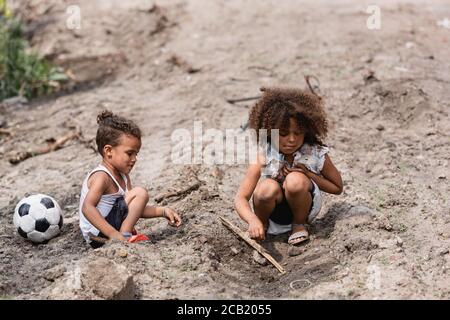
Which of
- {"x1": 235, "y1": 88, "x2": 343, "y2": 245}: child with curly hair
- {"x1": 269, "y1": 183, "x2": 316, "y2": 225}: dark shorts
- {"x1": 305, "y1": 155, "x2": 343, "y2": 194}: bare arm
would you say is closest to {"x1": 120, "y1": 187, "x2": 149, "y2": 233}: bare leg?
{"x1": 235, "y1": 88, "x2": 343, "y2": 245}: child with curly hair

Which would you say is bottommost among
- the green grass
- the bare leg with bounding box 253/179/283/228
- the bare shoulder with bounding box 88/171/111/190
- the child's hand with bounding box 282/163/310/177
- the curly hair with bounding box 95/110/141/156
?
the green grass

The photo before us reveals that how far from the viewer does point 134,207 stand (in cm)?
444

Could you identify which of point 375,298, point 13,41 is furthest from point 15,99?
point 375,298

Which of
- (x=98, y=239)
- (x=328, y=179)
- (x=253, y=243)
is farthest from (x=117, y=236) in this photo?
(x=328, y=179)

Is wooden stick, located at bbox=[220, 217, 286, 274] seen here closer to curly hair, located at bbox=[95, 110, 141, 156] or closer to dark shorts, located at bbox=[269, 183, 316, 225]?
dark shorts, located at bbox=[269, 183, 316, 225]

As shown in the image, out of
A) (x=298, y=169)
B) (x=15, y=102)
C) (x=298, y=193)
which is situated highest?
(x=298, y=169)

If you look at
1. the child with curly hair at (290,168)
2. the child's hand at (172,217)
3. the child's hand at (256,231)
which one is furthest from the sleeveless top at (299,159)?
the child's hand at (172,217)

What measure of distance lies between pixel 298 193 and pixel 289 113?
483mm

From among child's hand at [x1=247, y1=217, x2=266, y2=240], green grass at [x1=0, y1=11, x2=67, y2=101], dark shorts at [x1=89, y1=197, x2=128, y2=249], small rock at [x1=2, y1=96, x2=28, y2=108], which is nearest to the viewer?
child's hand at [x1=247, y1=217, x2=266, y2=240]

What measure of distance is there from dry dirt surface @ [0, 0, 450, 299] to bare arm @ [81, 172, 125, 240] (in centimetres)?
15

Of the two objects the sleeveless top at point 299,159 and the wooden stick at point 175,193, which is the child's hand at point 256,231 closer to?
the sleeveless top at point 299,159

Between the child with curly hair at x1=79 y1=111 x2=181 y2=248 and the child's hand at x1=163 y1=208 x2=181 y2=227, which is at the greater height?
the child with curly hair at x1=79 y1=111 x2=181 y2=248

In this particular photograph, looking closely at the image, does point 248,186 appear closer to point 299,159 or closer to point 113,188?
point 299,159

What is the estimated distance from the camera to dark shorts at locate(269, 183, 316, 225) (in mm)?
4457
